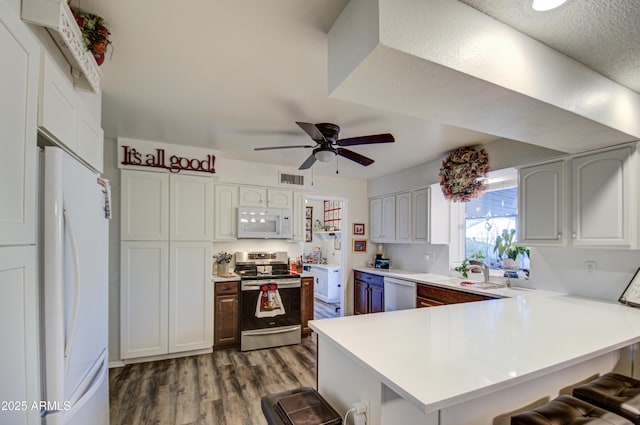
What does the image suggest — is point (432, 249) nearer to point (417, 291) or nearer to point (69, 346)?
point (417, 291)

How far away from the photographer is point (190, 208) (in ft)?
11.9

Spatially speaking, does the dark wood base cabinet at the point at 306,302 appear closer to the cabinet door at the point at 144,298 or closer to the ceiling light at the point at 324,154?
the cabinet door at the point at 144,298

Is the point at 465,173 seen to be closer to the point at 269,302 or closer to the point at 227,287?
the point at 269,302

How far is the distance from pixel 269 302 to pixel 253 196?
1.51m

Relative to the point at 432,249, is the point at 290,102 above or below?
above

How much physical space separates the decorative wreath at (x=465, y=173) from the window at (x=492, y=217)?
0.19m

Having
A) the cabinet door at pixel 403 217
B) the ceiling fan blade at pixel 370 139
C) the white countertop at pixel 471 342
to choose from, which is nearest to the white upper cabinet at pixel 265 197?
the cabinet door at pixel 403 217

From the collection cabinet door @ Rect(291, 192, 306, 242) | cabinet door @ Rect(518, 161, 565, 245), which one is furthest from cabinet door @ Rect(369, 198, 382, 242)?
cabinet door @ Rect(518, 161, 565, 245)

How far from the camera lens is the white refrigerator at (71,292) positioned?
1136mm

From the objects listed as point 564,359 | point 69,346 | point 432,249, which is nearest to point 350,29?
point 564,359

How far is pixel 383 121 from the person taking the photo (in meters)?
2.74

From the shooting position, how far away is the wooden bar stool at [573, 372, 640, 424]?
49.8 inches

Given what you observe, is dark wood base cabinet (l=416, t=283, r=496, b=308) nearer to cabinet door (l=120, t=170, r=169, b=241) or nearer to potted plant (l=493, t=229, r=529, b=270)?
potted plant (l=493, t=229, r=529, b=270)

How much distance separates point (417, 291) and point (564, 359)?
98.8 inches
